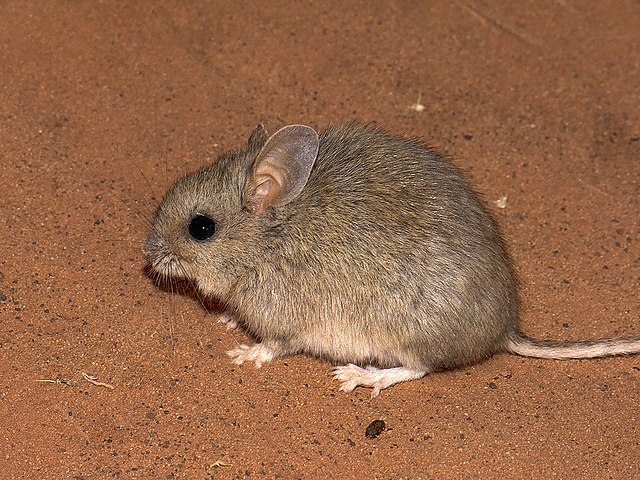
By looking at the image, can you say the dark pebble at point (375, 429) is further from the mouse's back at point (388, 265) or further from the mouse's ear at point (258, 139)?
the mouse's ear at point (258, 139)

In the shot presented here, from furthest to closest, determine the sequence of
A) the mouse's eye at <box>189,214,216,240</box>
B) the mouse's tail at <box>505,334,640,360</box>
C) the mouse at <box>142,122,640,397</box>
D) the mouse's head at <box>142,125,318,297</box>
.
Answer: the mouse's tail at <box>505,334,640,360</box>, the mouse's eye at <box>189,214,216,240</box>, the mouse's head at <box>142,125,318,297</box>, the mouse at <box>142,122,640,397</box>

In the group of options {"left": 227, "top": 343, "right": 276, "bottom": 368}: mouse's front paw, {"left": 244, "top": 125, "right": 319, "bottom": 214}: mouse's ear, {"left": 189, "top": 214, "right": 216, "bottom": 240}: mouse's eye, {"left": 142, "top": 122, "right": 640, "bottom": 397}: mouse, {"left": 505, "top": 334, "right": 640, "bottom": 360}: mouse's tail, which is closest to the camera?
{"left": 244, "top": 125, "right": 319, "bottom": 214}: mouse's ear

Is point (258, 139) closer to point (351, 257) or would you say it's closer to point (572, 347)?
point (351, 257)

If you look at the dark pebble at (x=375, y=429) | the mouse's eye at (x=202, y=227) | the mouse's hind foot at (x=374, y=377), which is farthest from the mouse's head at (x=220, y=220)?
the dark pebble at (x=375, y=429)

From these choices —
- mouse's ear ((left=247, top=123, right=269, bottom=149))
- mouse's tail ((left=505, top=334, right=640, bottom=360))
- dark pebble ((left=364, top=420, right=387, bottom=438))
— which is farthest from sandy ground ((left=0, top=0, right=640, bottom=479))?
mouse's ear ((left=247, top=123, right=269, bottom=149))

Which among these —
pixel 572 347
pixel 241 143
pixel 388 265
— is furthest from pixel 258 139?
pixel 572 347

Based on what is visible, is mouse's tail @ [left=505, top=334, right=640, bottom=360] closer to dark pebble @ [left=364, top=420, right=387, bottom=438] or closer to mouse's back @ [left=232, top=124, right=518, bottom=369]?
mouse's back @ [left=232, top=124, right=518, bottom=369]
